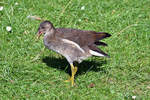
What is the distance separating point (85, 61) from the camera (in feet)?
18.5

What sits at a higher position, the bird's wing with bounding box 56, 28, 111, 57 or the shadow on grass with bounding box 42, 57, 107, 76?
the bird's wing with bounding box 56, 28, 111, 57

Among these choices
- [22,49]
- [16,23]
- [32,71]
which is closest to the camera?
[32,71]

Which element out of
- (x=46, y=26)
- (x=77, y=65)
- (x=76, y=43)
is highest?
(x=46, y=26)

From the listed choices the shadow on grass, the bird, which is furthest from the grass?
the bird

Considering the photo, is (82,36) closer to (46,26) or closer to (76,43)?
(76,43)

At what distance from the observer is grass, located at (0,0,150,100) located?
16.0ft

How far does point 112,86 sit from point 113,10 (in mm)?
2417

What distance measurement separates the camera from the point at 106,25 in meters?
6.53

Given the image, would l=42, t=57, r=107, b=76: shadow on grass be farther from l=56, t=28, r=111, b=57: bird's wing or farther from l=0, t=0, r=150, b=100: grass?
l=56, t=28, r=111, b=57: bird's wing

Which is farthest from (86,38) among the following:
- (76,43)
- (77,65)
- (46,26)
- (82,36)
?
(77,65)

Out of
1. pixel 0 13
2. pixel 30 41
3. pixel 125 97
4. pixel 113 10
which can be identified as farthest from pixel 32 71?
pixel 113 10

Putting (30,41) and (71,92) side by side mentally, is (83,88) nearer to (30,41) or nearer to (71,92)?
(71,92)

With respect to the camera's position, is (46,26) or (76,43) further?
(46,26)

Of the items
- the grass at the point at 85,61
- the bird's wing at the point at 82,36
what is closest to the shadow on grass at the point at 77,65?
the grass at the point at 85,61
